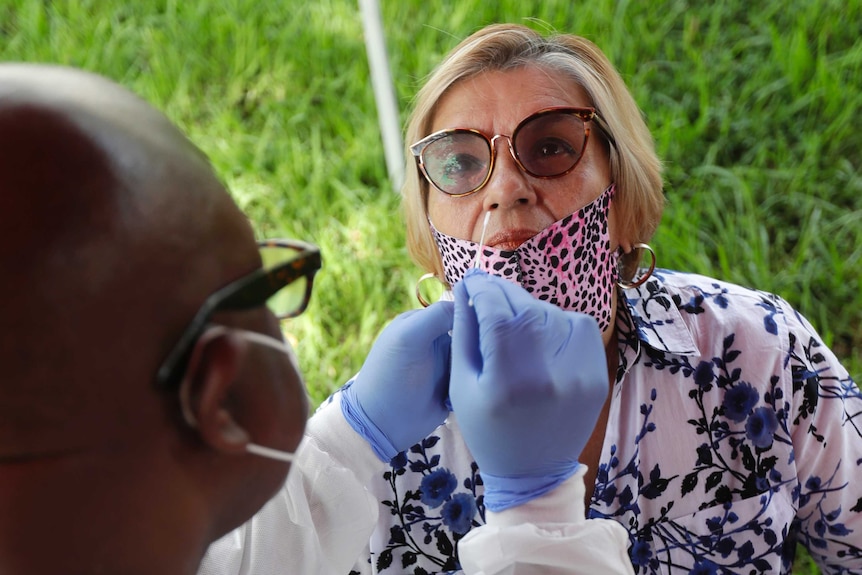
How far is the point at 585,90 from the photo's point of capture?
6.52 ft

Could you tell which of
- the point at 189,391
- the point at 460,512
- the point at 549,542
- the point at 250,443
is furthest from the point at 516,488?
the point at 460,512

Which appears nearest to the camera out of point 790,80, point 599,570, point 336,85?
point 599,570

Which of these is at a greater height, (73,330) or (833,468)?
(73,330)

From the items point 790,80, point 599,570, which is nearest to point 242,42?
point 790,80

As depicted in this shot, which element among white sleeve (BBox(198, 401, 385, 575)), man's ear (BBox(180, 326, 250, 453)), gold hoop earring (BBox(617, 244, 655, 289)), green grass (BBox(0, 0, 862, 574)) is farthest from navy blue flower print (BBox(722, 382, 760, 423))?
man's ear (BBox(180, 326, 250, 453))

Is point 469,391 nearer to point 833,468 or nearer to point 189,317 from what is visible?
point 189,317

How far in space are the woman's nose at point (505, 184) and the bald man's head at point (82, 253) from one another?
106 cm

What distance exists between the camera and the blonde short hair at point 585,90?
1981mm

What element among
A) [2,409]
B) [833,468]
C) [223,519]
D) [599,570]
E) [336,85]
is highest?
[336,85]

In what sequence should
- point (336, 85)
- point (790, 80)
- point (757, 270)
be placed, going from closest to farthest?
1. point (757, 270)
2. point (790, 80)
3. point (336, 85)

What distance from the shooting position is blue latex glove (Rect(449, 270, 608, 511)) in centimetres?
130

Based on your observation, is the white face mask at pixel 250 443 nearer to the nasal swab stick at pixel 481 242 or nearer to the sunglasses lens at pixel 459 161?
the nasal swab stick at pixel 481 242

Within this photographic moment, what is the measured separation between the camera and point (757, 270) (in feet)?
11.2

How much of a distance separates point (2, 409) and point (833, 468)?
181 cm
